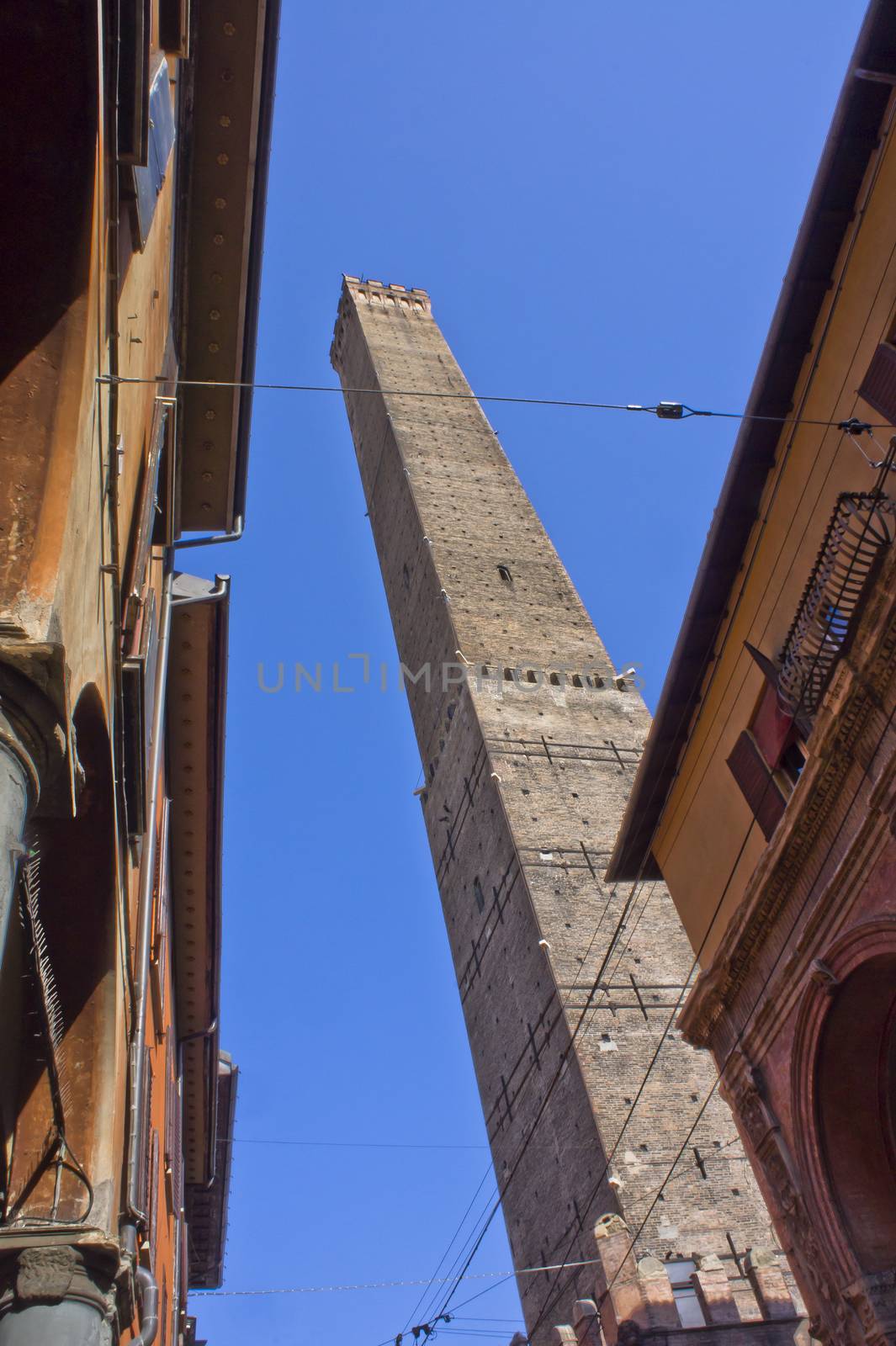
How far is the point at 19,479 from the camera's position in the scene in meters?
2.23

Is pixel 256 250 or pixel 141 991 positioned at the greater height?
pixel 256 250

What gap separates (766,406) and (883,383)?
4.13 feet

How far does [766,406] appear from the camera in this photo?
6953 millimetres

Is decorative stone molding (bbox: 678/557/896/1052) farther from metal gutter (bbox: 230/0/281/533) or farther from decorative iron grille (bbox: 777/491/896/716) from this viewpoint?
metal gutter (bbox: 230/0/281/533)

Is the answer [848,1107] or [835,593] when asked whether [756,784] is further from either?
[848,1107]

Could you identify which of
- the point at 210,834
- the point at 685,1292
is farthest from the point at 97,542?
the point at 685,1292

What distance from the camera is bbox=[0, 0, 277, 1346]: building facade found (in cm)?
225

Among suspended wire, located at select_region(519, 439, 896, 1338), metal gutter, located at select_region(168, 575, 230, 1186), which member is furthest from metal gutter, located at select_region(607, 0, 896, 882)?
metal gutter, located at select_region(168, 575, 230, 1186)

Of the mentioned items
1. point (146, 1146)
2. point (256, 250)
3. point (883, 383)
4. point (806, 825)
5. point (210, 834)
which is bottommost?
point (146, 1146)

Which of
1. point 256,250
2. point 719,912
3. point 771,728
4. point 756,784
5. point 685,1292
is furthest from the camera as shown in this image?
point 685,1292

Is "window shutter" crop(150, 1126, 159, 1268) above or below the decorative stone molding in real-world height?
below

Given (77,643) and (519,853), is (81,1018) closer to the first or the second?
(77,643)

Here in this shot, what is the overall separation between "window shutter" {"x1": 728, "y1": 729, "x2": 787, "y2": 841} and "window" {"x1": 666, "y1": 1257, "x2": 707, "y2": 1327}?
5.90 meters

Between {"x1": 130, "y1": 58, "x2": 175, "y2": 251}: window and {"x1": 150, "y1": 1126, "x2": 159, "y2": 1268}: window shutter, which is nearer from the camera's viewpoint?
{"x1": 130, "y1": 58, "x2": 175, "y2": 251}: window
